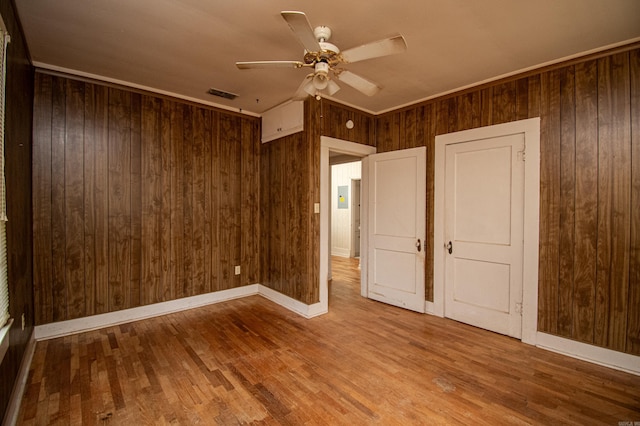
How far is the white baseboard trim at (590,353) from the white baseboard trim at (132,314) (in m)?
3.63

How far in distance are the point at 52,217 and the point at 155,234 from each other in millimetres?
960

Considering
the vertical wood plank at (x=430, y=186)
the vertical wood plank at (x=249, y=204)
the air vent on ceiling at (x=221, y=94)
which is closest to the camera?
the air vent on ceiling at (x=221, y=94)

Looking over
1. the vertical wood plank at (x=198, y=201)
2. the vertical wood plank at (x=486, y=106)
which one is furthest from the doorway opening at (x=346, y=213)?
the vertical wood plank at (x=486, y=106)

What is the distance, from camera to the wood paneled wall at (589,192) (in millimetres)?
2408

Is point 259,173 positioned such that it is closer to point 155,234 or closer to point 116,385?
point 155,234

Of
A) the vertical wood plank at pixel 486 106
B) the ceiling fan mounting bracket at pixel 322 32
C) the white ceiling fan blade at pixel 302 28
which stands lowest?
the white ceiling fan blade at pixel 302 28

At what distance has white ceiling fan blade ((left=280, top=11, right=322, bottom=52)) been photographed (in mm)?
1500

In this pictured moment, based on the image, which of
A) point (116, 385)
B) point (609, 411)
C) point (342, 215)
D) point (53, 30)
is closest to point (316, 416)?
point (116, 385)

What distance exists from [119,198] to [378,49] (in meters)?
3.20

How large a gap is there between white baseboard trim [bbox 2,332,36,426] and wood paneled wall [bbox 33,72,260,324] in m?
0.48

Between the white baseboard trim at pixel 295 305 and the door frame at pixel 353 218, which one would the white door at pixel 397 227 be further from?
the door frame at pixel 353 218

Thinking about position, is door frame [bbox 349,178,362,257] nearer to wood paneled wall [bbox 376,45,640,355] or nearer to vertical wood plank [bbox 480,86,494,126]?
vertical wood plank [bbox 480,86,494,126]

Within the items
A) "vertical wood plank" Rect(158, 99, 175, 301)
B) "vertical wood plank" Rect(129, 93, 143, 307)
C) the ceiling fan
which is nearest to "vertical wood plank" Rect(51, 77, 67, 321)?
"vertical wood plank" Rect(129, 93, 143, 307)

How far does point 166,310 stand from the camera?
363cm
